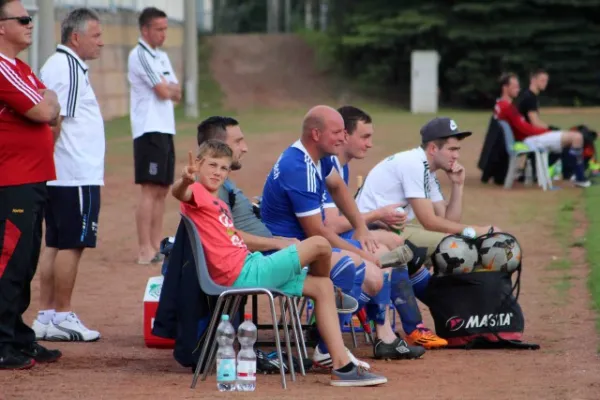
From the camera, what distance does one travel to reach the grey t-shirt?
26.5 ft

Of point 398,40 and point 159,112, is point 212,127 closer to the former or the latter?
point 159,112

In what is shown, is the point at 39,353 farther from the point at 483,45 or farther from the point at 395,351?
the point at 483,45

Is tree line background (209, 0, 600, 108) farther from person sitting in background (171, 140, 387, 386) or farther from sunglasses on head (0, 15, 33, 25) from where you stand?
person sitting in background (171, 140, 387, 386)

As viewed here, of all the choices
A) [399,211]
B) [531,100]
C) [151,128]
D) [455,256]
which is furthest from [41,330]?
[531,100]

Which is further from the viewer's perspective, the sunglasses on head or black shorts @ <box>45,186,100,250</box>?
black shorts @ <box>45,186,100,250</box>

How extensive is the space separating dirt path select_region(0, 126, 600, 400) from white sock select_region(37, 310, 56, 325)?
29cm

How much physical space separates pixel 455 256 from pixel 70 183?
2660 mm

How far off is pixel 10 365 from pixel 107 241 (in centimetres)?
664

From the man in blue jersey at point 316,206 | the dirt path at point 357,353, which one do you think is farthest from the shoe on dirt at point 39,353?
the man in blue jersey at point 316,206

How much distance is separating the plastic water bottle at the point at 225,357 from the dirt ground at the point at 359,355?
9 centimetres

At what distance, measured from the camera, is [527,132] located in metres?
19.2

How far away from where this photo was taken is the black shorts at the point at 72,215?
28.8ft

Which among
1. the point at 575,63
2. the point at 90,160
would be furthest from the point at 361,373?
the point at 575,63

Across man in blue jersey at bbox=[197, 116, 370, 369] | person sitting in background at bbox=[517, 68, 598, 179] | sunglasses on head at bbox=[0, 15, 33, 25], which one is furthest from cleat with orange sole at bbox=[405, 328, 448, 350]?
person sitting in background at bbox=[517, 68, 598, 179]
